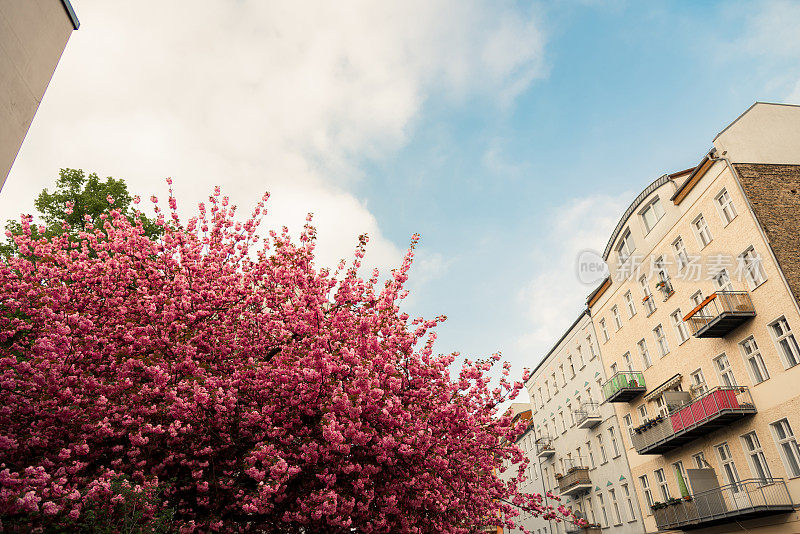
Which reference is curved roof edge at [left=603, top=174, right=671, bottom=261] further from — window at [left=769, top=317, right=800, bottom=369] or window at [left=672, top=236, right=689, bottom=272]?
window at [left=769, top=317, right=800, bottom=369]

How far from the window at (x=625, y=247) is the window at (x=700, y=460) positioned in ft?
36.5

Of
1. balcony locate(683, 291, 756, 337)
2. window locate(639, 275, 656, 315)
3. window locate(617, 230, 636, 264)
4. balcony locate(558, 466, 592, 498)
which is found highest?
window locate(617, 230, 636, 264)

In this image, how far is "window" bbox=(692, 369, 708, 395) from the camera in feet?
72.7

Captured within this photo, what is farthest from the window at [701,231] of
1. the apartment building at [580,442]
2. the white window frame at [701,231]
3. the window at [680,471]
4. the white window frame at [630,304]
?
the apartment building at [580,442]

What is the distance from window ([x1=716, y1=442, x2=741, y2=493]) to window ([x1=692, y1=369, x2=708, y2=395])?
7.60ft

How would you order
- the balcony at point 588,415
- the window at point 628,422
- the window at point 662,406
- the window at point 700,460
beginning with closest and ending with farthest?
the window at point 700,460 → the window at point 662,406 → the window at point 628,422 → the balcony at point 588,415

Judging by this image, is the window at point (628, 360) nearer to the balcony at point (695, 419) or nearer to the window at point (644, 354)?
the window at point (644, 354)

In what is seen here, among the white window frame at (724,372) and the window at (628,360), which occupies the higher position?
the window at (628,360)

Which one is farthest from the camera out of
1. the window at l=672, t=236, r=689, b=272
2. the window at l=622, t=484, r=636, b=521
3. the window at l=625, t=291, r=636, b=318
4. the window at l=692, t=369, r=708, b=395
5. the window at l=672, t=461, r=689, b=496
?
the window at l=625, t=291, r=636, b=318

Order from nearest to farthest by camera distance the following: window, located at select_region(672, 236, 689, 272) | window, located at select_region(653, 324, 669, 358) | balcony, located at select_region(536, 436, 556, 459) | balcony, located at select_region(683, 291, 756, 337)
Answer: balcony, located at select_region(683, 291, 756, 337)
window, located at select_region(672, 236, 689, 272)
window, located at select_region(653, 324, 669, 358)
balcony, located at select_region(536, 436, 556, 459)

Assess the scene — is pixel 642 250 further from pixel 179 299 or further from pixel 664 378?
pixel 179 299

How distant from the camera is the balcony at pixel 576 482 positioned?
32656 millimetres

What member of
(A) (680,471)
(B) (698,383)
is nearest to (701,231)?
(B) (698,383)

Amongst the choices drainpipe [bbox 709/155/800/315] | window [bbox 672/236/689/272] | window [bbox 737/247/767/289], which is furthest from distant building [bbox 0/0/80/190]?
window [bbox 672/236/689/272]
